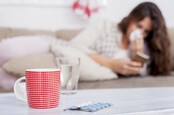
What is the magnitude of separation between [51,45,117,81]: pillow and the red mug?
2.89ft

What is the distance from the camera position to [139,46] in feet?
5.81

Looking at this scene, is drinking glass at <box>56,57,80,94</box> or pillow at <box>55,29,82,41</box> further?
pillow at <box>55,29,82,41</box>

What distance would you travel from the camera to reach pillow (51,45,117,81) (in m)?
1.42

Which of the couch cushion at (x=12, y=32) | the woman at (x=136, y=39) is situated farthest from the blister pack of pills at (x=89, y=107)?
the couch cushion at (x=12, y=32)

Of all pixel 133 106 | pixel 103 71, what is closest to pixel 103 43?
pixel 103 71

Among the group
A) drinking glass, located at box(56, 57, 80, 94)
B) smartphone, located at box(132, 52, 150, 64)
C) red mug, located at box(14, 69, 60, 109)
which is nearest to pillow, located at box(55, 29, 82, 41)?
smartphone, located at box(132, 52, 150, 64)

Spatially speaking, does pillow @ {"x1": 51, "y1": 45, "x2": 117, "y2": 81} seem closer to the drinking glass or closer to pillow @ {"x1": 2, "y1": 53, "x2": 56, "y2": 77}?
pillow @ {"x1": 2, "y1": 53, "x2": 56, "y2": 77}

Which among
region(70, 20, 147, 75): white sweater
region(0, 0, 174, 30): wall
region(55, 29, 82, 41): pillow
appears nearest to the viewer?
region(70, 20, 147, 75): white sweater

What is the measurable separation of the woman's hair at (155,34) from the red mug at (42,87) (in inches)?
53.2

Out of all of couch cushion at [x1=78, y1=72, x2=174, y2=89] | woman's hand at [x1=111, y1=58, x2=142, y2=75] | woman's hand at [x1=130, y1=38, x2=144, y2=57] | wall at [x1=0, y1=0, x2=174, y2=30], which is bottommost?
couch cushion at [x1=78, y1=72, x2=174, y2=89]

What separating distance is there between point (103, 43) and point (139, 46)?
0.23 meters

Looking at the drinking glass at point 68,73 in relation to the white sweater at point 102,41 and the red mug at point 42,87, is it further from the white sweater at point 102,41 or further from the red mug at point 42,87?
the white sweater at point 102,41

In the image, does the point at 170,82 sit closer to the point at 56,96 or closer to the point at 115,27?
the point at 115,27

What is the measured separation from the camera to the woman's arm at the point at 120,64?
1.60 meters
